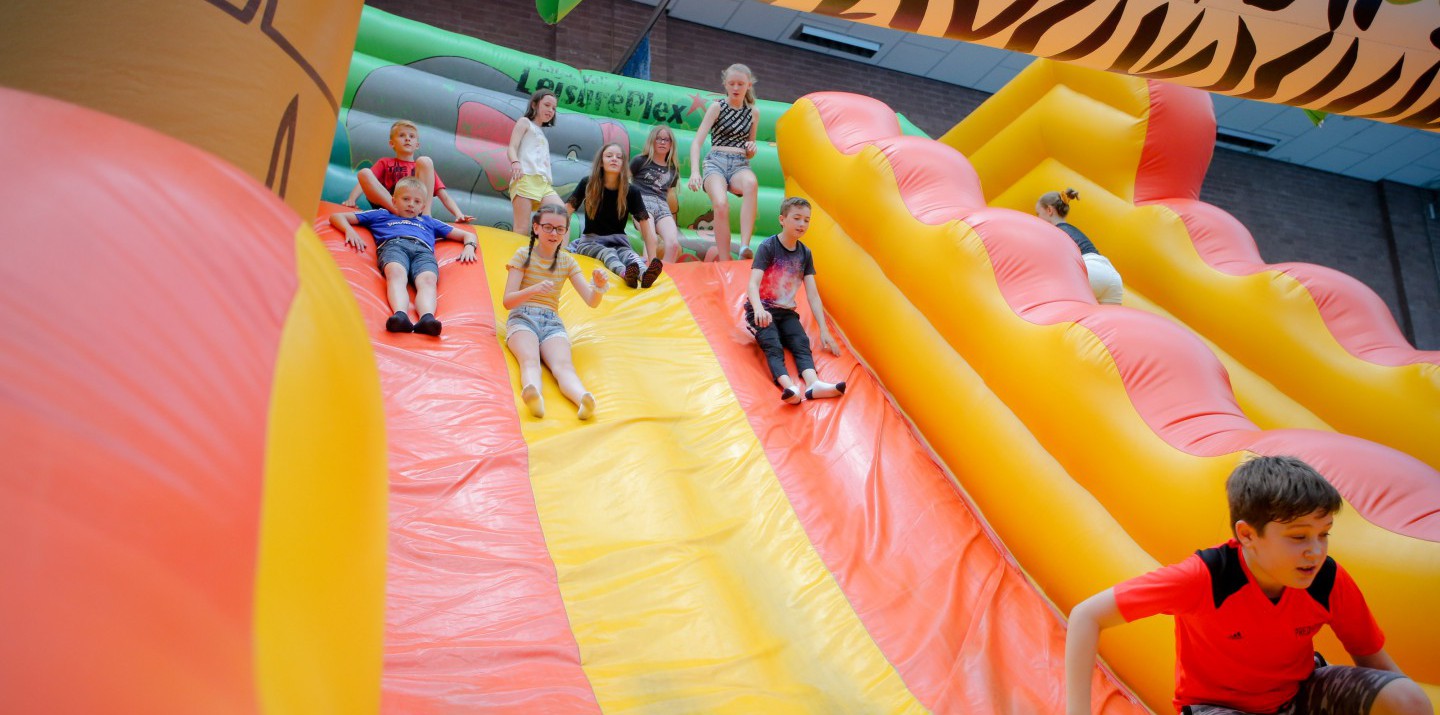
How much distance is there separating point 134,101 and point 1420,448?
342 cm

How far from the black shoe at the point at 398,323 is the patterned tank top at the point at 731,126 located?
203 centimetres

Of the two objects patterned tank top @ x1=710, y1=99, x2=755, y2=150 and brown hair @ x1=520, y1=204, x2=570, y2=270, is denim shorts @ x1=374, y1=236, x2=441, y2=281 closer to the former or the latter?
brown hair @ x1=520, y1=204, x2=570, y2=270

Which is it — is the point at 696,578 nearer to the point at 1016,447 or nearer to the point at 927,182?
the point at 1016,447

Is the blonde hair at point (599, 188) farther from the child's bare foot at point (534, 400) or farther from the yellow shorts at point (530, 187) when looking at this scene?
the child's bare foot at point (534, 400)

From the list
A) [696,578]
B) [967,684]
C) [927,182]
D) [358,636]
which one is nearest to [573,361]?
[696,578]

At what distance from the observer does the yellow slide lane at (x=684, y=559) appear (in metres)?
1.96

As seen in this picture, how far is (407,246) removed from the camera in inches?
140

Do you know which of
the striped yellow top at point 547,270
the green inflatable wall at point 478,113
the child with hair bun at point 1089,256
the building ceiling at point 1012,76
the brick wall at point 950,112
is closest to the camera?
the striped yellow top at point 547,270

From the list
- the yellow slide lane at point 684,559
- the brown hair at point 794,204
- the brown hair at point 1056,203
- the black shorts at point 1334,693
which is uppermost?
the brown hair at point 1056,203

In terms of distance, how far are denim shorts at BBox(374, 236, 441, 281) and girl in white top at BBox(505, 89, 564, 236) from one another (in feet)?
2.55

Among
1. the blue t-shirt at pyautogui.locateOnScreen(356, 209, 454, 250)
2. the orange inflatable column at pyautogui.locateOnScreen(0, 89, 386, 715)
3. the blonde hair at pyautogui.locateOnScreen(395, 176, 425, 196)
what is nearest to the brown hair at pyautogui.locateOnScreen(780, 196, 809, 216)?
the blue t-shirt at pyautogui.locateOnScreen(356, 209, 454, 250)

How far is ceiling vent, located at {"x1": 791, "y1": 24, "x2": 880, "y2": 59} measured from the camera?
28.5 feet

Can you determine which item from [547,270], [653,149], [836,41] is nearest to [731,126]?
[653,149]

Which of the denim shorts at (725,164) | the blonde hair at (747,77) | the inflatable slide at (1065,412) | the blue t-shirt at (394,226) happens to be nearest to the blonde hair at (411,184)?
the blue t-shirt at (394,226)
